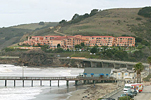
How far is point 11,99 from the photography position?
70938mm

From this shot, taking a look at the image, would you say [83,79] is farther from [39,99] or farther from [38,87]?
[39,99]

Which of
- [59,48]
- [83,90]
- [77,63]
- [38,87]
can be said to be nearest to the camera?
[83,90]

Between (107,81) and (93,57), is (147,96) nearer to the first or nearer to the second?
(107,81)

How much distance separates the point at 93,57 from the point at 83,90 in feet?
293

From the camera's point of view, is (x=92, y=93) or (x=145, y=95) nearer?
(x=145, y=95)

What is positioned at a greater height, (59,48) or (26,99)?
(59,48)

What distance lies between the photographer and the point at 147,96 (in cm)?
6378

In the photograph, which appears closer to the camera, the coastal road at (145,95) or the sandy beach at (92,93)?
the coastal road at (145,95)

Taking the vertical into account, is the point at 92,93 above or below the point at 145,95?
below

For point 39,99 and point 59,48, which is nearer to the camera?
point 39,99

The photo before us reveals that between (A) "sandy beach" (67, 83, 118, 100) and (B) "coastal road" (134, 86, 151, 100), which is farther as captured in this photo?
(A) "sandy beach" (67, 83, 118, 100)

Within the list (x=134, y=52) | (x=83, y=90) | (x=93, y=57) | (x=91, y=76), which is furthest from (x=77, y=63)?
Result: (x=83, y=90)

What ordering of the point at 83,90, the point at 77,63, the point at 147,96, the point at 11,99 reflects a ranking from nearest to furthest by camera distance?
the point at 147,96 → the point at 11,99 → the point at 83,90 → the point at 77,63

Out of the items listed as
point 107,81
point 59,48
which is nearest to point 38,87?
point 107,81
